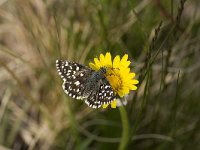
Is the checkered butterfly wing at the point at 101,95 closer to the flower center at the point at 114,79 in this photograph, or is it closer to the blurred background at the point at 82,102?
the flower center at the point at 114,79

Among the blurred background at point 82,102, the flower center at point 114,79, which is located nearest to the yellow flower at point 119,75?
the flower center at point 114,79

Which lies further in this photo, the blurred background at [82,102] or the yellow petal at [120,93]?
the blurred background at [82,102]

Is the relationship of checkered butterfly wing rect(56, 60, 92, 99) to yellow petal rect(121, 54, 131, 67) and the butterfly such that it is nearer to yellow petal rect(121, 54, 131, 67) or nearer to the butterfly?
the butterfly

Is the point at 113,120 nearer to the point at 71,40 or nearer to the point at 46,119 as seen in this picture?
the point at 46,119

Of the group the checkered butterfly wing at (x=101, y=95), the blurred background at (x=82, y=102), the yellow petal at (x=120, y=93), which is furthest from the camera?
the blurred background at (x=82, y=102)

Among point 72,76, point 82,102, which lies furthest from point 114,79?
point 82,102

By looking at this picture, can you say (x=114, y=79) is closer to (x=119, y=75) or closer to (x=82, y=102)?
(x=119, y=75)
